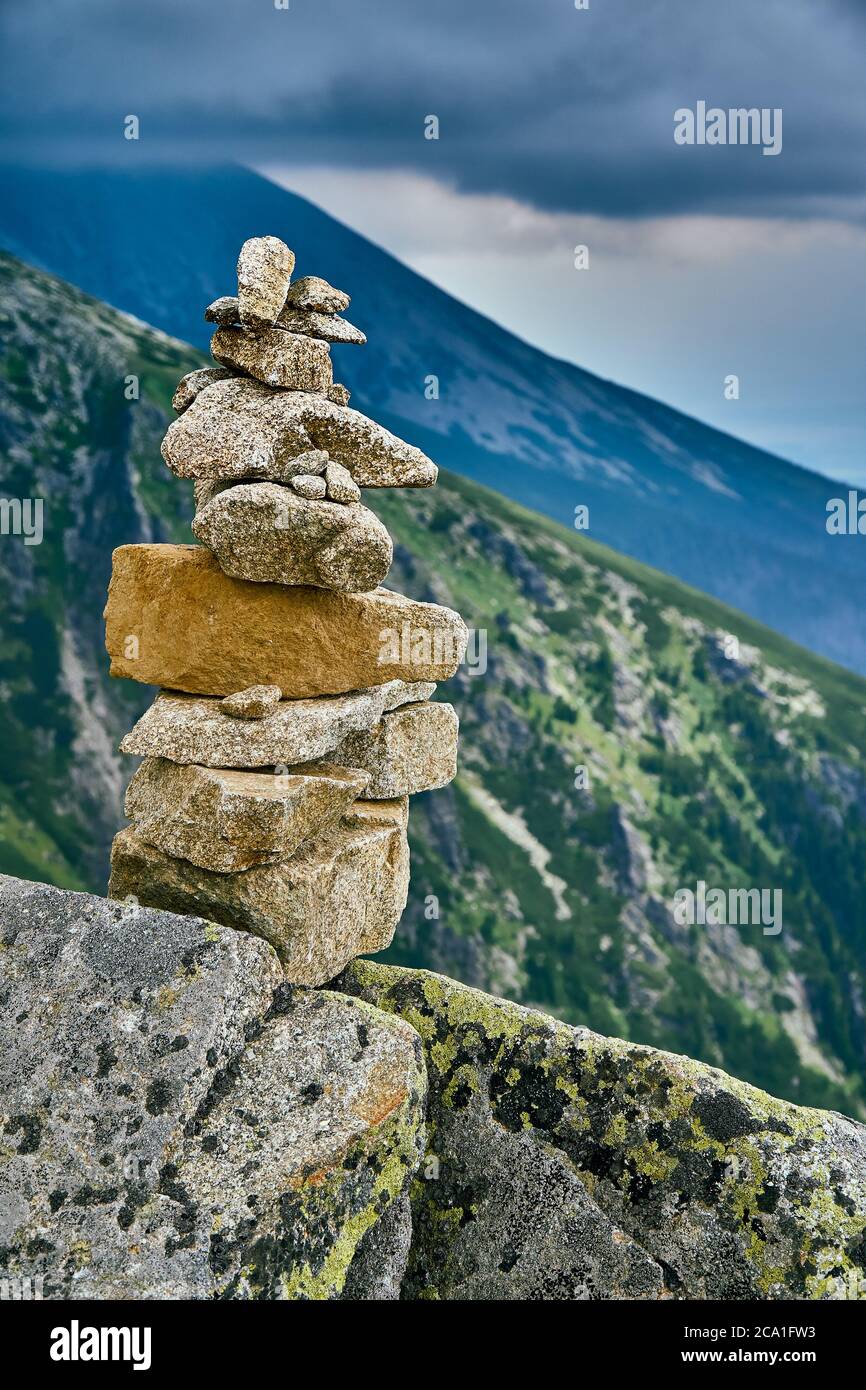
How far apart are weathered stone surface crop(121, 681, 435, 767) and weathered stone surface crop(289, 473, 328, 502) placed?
2696 mm

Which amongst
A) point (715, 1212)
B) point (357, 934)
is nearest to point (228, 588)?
point (357, 934)

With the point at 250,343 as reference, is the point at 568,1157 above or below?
below

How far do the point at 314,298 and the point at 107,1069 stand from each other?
10293 millimetres

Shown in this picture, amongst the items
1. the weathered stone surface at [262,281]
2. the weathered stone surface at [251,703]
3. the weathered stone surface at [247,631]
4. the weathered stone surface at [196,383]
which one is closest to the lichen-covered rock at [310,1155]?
the weathered stone surface at [251,703]

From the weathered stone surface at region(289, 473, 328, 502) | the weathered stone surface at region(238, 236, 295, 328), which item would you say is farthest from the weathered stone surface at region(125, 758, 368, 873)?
the weathered stone surface at region(238, 236, 295, 328)

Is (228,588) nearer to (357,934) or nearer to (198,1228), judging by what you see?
(357,934)

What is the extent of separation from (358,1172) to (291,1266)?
1167 millimetres

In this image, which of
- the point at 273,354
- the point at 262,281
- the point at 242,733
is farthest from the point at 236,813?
the point at 262,281

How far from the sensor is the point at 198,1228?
1127 centimetres

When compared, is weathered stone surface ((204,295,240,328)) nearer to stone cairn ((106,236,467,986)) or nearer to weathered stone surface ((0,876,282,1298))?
stone cairn ((106,236,467,986))

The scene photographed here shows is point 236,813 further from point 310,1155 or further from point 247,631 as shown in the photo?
point 310,1155

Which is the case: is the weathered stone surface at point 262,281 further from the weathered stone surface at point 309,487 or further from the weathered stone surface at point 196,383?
the weathered stone surface at point 309,487
